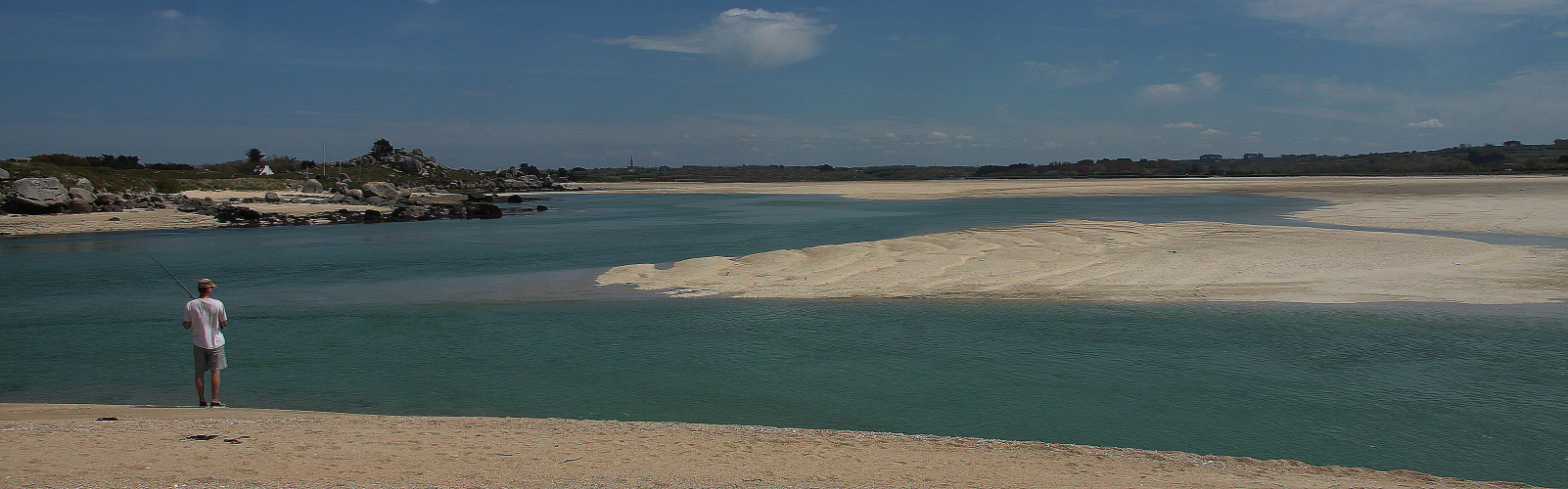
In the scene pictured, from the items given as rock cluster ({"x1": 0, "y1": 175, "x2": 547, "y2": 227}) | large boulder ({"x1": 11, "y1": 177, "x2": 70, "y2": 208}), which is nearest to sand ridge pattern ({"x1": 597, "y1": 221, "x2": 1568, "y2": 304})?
rock cluster ({"x1": 0, "y1": 175, "x2": 547, "y2": 227})

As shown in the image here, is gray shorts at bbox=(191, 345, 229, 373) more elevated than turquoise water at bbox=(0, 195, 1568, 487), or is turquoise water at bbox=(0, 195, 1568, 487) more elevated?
gray shorts at bbox=(191, 345, 229, 373)

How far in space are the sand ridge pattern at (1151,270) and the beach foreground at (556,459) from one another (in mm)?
8189

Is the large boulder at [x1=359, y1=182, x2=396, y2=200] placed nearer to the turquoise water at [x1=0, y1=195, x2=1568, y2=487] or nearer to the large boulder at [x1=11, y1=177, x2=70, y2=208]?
the large boulder at [x1=11, y1=177, x2=70, y2=208]

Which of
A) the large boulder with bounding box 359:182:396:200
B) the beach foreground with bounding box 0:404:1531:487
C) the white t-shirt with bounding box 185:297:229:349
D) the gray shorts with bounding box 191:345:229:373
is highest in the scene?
the large boulder with bounding box 359:182:396:200

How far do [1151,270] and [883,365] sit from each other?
8.74 m

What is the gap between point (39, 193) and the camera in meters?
37.6

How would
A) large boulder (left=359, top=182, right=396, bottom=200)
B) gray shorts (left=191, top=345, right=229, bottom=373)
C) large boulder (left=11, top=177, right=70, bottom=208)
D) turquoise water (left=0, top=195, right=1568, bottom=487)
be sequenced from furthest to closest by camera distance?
1. large boulder (left=359, top=182, right=396, bottom=200)
2. large boulder (left=11, top=177, right=70, bottom=208)
3. gray shorts (left=191, top=345, right=229, bottom=373)
4. turquoise water (left=0, top=195, right=1568, bottom=487)

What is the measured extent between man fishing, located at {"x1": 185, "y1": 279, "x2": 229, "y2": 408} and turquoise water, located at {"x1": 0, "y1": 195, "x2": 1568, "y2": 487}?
18.0 inches

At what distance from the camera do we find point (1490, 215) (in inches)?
1094

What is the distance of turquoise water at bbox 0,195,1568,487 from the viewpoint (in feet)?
25.0

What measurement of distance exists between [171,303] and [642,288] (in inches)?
341

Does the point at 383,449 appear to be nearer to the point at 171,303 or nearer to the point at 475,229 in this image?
the point at 171,303

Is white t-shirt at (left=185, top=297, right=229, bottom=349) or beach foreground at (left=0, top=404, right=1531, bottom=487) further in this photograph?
white t-shirt at (left=185, top=297, right=229, bottom=349)

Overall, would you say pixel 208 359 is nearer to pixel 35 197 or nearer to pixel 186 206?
pixel 35 197
